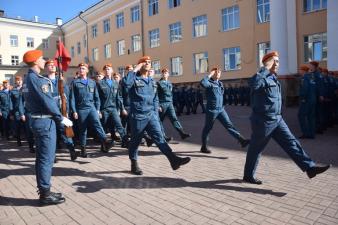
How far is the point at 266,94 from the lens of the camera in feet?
15.6

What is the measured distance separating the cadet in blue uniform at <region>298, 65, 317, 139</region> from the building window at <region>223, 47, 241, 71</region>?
15975 mm

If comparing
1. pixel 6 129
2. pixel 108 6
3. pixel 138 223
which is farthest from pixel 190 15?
pixel 138 223

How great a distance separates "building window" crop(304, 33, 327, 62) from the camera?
19734 mm

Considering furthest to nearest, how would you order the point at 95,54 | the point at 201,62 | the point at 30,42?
the point at 30,42
the point at 95,54
the point at 201,62

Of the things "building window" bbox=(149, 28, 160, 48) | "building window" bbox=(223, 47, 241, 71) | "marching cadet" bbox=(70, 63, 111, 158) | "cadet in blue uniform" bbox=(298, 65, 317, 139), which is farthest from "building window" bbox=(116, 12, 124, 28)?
"marching cadet" bbox=(70, 63, 111, 158)

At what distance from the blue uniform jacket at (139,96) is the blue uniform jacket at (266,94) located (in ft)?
5.89

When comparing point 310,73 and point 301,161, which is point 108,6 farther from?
point 301,161

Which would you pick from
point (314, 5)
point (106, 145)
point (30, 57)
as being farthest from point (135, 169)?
point (314, 5)

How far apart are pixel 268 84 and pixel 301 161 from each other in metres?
1.14

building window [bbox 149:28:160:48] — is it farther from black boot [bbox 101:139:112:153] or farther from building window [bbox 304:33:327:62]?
black boot [bbox 101:139:112:153]

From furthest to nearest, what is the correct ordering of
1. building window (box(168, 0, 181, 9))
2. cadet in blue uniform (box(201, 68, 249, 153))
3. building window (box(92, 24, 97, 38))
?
1. building window (box(92, 24, 97, 38))
2. building window (box(168, 0, 181, 9))
3. cadet in blue uniform (box(201, 68, 249, 153))

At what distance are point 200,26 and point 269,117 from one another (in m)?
23.7

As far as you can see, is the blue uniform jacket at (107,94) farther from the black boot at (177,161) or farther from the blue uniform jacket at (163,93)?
the black boot at (177,161)

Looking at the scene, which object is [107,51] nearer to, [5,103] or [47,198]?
[5,103]
